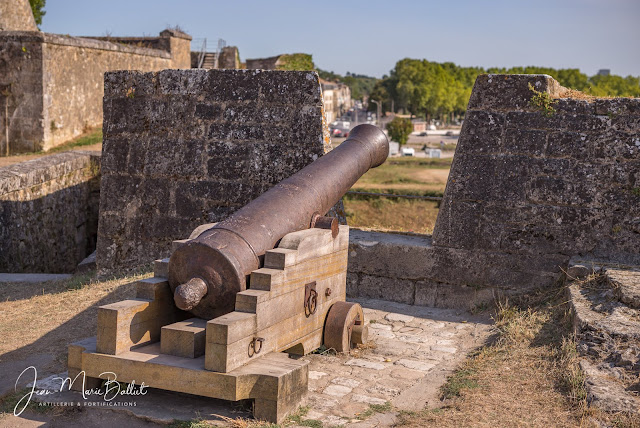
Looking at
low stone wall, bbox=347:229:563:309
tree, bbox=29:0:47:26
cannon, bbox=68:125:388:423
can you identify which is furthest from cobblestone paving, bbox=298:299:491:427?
tree, bbox=29:0:47:26

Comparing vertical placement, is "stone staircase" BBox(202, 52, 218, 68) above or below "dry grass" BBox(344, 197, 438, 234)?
above

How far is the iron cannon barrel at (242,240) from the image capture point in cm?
423

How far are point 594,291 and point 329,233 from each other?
2247 mm

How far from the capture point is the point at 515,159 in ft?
21.9

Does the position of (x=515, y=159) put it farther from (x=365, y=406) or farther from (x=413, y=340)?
(x=365, y=406)

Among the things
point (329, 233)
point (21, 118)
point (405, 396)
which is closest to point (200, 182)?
point (329, 233)

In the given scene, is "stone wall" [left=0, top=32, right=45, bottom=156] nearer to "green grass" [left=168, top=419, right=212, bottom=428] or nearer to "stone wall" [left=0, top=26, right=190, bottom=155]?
"stone wall" [left=0, top=26, right=190, bottom=155]

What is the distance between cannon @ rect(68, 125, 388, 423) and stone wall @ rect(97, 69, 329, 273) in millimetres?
2077

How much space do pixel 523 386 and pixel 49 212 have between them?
8.03 metres

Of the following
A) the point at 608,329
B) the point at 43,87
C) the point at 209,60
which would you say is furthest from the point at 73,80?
the point at 608,329

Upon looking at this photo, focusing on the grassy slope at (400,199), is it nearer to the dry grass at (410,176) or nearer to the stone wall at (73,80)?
the dry grass at (410,176)

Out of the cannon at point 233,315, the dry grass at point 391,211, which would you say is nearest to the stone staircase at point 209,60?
the dry grass at point 391,211

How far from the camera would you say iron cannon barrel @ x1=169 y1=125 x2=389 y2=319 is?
13.9 feet

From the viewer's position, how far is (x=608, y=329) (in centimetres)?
466
